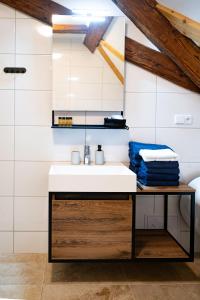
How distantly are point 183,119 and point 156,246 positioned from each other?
3.62 ft

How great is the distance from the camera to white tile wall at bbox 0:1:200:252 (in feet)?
8.77

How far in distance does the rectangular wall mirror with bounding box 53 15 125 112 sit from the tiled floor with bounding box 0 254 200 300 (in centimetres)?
130

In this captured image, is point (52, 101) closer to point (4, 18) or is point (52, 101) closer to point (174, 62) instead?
point (4, 18)

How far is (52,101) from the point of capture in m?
2.67

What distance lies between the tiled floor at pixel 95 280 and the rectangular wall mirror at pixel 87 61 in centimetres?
130

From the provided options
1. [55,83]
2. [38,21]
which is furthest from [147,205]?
[38,21]

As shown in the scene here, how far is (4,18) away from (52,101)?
31.2 inches

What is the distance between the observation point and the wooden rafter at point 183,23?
2.21 m

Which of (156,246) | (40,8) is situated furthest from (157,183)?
(40,8)

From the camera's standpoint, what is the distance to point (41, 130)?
2.74 m

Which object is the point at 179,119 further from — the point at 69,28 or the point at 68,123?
the point at 69,28

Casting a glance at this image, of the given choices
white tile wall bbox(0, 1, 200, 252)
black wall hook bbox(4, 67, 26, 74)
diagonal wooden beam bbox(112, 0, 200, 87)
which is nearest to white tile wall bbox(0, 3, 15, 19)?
white tile wall bbox(0, 1, 200, 252)

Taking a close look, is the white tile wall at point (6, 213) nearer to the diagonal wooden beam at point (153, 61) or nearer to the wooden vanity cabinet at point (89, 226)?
the wooden vanity cabinet at point (89, 226)

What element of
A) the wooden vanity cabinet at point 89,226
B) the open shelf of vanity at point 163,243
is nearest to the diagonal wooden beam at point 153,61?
the open shelf of vanity at point 163,243
